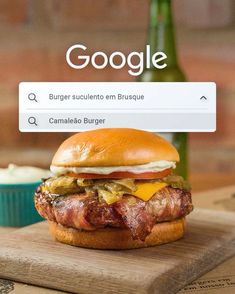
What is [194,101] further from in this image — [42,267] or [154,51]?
[42,267]

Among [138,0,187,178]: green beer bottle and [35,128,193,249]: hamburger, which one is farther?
[138,0,187,178]: green beer bottle

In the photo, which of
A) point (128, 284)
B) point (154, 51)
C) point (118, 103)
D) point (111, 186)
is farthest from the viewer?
point (154, 51)

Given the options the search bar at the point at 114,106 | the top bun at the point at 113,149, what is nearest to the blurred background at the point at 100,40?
the search bar at the point at 114,106

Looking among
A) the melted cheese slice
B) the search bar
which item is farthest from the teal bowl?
the melted cheese slice

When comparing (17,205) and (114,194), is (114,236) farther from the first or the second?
(17,205)

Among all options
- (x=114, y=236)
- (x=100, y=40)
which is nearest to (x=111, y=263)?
(x=114, y=236)

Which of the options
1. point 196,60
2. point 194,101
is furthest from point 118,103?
point 196,60

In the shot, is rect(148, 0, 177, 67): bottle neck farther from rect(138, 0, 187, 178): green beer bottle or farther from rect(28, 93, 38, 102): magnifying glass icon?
rect(28, 93, 38, 102): magnifying glass icon
